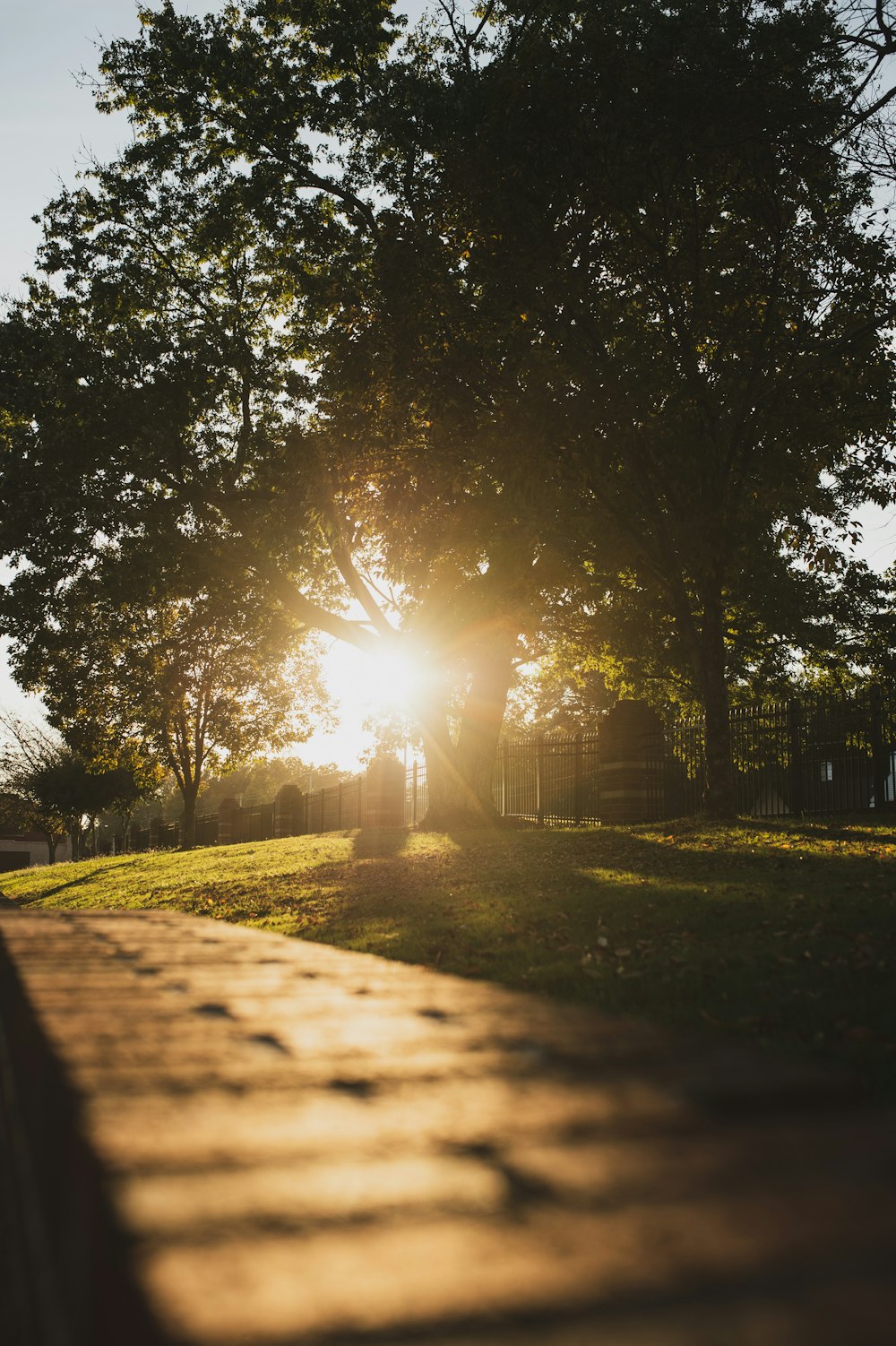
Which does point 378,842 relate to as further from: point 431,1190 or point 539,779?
point 431,1190

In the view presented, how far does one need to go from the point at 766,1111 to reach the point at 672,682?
2645 centimetres

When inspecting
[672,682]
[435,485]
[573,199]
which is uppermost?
[573,199]

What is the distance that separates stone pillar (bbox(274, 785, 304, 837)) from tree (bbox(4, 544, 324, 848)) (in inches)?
179

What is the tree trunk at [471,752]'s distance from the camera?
68.2ft

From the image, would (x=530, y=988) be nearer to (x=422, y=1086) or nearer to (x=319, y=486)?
(x=422, y=1086)

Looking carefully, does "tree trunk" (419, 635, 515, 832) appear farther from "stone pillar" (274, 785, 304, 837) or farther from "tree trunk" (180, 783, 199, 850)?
"tree trunk" (180, 783, 199, 850)

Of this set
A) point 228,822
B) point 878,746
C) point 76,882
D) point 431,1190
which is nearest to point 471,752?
point 878,746

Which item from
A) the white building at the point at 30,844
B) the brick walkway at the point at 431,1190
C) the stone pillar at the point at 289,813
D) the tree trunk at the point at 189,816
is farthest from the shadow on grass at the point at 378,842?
the white building at the point at 30,844

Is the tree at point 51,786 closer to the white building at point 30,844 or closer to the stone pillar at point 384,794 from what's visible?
the white building at point 30,844

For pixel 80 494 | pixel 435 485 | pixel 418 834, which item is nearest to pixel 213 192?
pixel 80 494


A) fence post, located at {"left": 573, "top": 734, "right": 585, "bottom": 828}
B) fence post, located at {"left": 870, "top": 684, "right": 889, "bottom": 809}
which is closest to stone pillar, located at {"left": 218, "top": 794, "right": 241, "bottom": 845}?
fence post, located at {"left": 573, "top": 734, "right": 585, "bottom": 828}

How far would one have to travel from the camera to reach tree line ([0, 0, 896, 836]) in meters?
12.0

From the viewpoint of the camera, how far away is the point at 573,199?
40.4ft

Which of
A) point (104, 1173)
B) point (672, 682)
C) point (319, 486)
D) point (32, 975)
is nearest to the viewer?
point (104, 1173)
